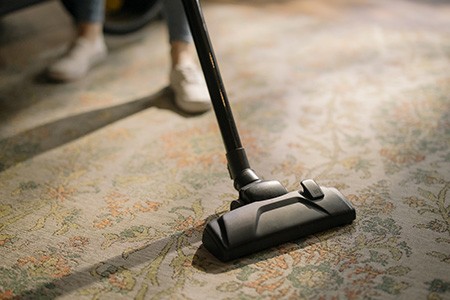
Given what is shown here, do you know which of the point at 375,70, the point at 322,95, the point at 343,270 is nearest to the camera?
the point at 343,270

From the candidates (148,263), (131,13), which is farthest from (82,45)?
(148,263)

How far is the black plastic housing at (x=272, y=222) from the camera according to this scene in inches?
39.0

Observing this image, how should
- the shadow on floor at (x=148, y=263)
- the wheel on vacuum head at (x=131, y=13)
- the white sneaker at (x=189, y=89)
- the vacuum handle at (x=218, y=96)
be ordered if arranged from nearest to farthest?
the shadow on floor at (x=148, y=263) → the vacuum handle at (x=218, y=96) → the white sneaker at (x=189, y=89) → the wheel on vacuum head at (x=131, y=13)

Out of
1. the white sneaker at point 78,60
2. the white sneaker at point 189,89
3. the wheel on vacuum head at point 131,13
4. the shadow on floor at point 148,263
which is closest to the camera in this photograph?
the shadow on floor at point 148,263

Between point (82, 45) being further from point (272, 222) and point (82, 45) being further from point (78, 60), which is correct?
point (272, 222)

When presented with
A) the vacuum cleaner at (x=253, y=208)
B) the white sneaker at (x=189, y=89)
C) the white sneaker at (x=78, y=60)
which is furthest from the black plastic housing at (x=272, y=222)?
the white sneaker at (x=78, y=60)

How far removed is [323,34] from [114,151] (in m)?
1.01

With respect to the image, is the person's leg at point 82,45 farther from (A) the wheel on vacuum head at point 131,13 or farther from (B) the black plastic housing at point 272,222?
(B) the black plastic housing at point 272,222

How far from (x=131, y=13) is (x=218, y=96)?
4.81 feet

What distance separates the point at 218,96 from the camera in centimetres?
114

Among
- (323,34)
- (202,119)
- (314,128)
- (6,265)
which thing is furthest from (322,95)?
(6,265)

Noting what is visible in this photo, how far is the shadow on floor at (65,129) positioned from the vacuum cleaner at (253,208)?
466 mm

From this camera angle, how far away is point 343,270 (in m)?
0.98

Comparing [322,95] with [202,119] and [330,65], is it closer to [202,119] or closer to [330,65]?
[330,65]
